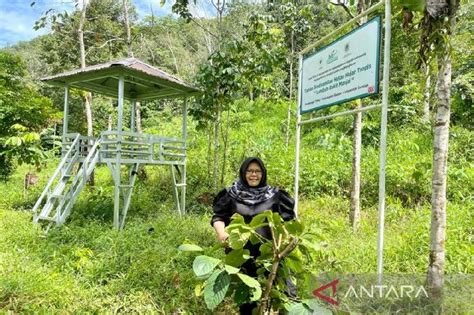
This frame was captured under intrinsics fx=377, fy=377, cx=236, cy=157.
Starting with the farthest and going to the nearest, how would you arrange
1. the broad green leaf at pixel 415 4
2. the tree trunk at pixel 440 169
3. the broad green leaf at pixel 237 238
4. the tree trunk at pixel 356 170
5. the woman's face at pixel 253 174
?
the tree trunk at pixel 356 170, the woman's face at pixel 253 174, the tree trunk at pixel 440 169, the broad green leaf at pixel 415 4, the broad green leaf at pixel 237 238

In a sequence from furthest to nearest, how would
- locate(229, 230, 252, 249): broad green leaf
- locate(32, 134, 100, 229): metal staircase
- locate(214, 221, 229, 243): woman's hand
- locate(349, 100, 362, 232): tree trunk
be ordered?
locate(32, 134, 100, 229): metal staircase, locate(349, 100, 362, 232): tree trunk, locate(214, 221, 229, 243): woman's hand, locate(229, 230, 252, 249): broad green leaf

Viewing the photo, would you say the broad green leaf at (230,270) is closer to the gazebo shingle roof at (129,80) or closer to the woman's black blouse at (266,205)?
the woman's black blouse at (266,205)

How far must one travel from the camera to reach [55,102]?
18.8 metres

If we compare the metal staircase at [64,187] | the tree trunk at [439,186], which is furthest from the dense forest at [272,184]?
the metal staircase at [64,187]

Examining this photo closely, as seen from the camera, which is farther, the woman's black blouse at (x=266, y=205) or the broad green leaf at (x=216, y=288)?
the woman's black blouse at (x=266, y=205)

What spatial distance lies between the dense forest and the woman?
260 mm

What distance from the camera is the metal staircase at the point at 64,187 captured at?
595 centimetres

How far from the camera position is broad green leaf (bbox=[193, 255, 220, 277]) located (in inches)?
76.3

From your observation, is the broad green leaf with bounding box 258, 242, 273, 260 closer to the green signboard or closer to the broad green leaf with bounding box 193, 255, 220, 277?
the broad green leaf with bounding box 193, 255, 220, 277

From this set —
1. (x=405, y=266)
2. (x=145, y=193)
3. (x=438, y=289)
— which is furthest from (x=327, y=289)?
(x=145, y=193)

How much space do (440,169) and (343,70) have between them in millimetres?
1031

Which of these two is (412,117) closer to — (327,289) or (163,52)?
(327,289)

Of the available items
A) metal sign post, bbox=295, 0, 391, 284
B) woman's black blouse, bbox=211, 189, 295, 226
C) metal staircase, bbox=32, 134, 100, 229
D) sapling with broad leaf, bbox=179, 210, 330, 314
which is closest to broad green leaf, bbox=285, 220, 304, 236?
sapling with broad leaf, bbox=179, 210, 330, 314

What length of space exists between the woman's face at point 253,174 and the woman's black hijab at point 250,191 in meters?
0.02
